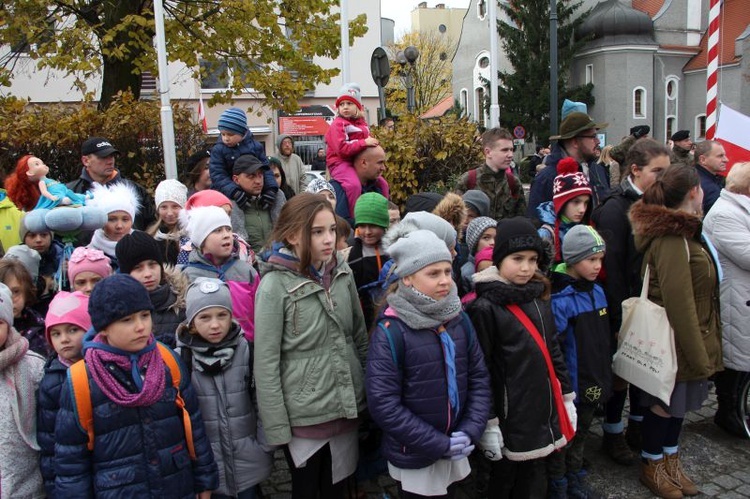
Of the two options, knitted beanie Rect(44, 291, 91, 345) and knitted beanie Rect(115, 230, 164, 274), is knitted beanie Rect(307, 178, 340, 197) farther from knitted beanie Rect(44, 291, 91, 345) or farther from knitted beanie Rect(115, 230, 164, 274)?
knitted beanie Rect(44, 291, 91, 345)

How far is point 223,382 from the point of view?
3.15 metres

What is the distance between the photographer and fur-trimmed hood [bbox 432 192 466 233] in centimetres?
439

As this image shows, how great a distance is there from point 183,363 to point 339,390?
81 centimetres

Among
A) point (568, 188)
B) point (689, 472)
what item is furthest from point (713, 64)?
point (689, 472)

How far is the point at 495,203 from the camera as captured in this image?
217 inches

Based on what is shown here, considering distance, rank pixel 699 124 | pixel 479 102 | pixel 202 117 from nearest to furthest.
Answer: pixel 202 117 → pixel 699 124 → pixel 479 102

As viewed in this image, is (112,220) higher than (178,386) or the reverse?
higher

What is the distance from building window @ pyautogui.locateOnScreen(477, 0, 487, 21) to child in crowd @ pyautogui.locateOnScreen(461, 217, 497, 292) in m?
44.2

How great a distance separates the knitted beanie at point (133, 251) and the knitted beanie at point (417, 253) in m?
1.43

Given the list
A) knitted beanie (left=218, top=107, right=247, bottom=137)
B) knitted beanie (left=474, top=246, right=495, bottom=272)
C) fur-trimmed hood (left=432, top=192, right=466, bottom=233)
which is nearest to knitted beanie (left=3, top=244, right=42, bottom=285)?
knitted beanie (left=218, top=107, right=247, bottom=137)

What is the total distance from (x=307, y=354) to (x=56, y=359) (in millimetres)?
1217

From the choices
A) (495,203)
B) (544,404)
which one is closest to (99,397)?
(544,404)

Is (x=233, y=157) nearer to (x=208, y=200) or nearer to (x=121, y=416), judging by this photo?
(x=208, y=200)

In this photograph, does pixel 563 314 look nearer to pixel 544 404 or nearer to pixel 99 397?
pixel 544 404
